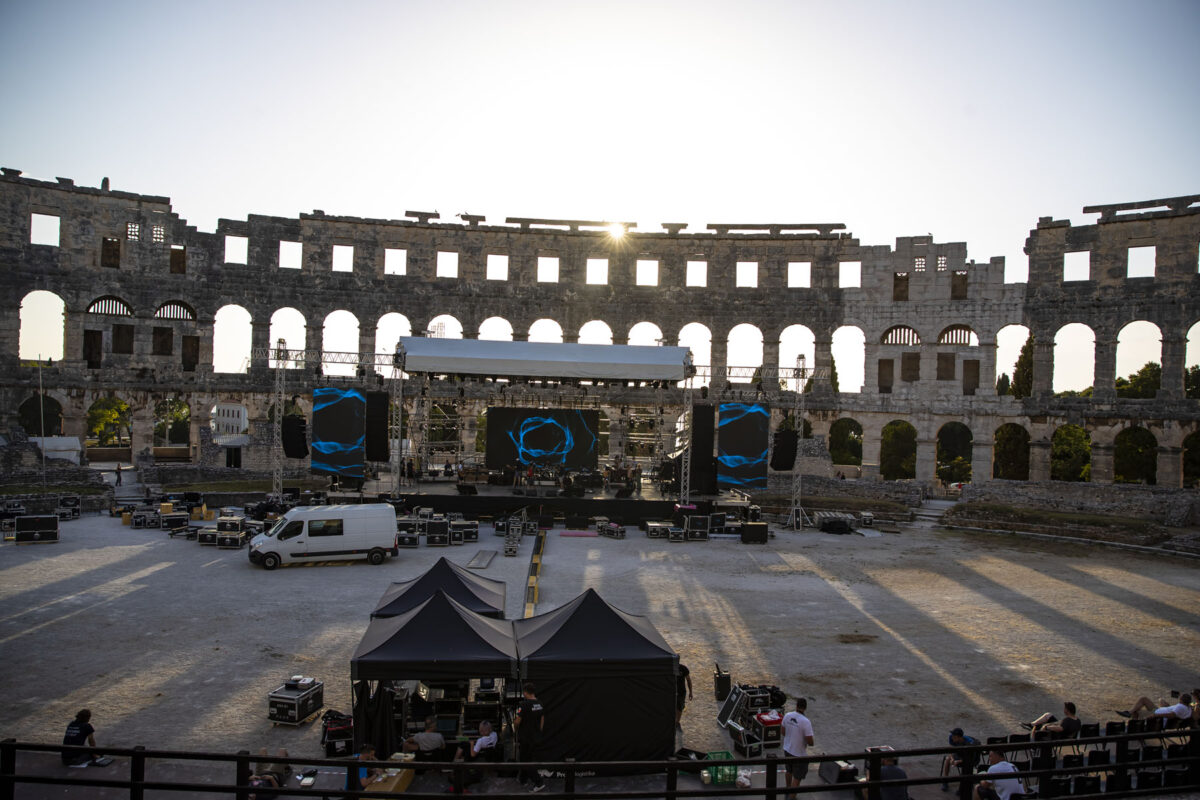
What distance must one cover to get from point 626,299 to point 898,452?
2350 centimetres

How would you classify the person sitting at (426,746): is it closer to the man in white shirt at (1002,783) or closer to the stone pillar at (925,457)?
the man in white shirt at (1002,783)

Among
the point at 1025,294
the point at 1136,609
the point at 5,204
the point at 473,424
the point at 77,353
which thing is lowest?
the point at 1136,609

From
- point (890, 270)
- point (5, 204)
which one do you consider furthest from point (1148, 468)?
point (5, 204)

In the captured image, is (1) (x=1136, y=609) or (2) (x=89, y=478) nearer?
Answer: (1) (x=1136, y=609)

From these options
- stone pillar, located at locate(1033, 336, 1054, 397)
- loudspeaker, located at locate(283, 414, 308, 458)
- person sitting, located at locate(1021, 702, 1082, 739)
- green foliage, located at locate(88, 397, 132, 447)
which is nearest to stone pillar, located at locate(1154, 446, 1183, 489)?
stone pillar, located at locate(1033, 336, 1054, 397)

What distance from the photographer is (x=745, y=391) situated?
122 feet

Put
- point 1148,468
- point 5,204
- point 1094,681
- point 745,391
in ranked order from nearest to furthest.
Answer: point 1094,681, point 5,204, point 745,391, point 1148,468

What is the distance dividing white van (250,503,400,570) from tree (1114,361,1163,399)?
43278 millimetres

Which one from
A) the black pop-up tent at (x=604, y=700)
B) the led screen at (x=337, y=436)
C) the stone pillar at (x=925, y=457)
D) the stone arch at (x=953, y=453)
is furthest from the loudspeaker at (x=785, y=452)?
the stone arch at (x=953, y=453)

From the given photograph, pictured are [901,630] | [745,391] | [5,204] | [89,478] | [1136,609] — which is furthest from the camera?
[745,391]

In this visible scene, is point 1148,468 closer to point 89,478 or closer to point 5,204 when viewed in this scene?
point 89,478

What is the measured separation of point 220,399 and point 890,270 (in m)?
33.5

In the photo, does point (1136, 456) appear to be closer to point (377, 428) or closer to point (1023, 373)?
point (1023, 373)

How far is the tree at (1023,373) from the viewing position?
4453cm
